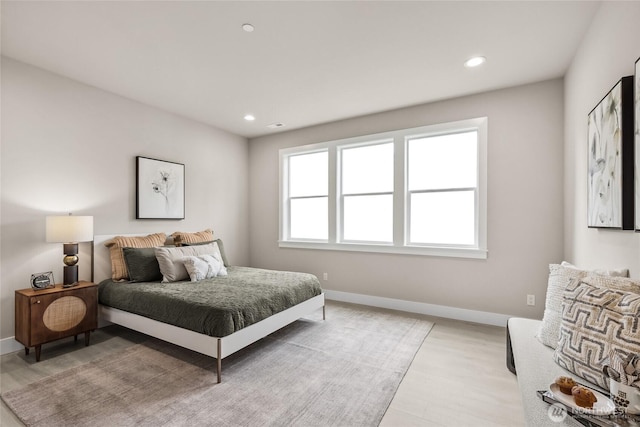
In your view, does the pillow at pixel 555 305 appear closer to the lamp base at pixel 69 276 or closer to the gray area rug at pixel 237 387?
the gray area rug at pixel 237 387

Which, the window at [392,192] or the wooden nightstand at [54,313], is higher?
the window at [392,192]

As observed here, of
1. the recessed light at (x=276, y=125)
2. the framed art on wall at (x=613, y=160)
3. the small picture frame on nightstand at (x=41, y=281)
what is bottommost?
the small picture frame on nightstand at (x=41, y=281)

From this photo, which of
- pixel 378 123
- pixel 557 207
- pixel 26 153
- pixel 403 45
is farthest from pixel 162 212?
pixel 557 207

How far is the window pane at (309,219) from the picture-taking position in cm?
466

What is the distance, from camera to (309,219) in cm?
480

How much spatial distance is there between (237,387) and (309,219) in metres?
2.95

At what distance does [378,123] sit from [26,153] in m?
3.94

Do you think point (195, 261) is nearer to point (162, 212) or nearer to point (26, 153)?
point (162, 212)

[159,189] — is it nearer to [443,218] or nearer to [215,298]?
[215,298]

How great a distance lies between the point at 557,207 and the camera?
3.04 m

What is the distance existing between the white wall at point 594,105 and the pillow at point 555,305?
27cm

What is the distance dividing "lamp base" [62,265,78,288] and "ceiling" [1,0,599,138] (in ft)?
6.47

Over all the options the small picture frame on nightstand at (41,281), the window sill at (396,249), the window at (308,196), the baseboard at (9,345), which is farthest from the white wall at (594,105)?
the baseboard at (9,345)

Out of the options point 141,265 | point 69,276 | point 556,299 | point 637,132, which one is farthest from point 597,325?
point 69,276
